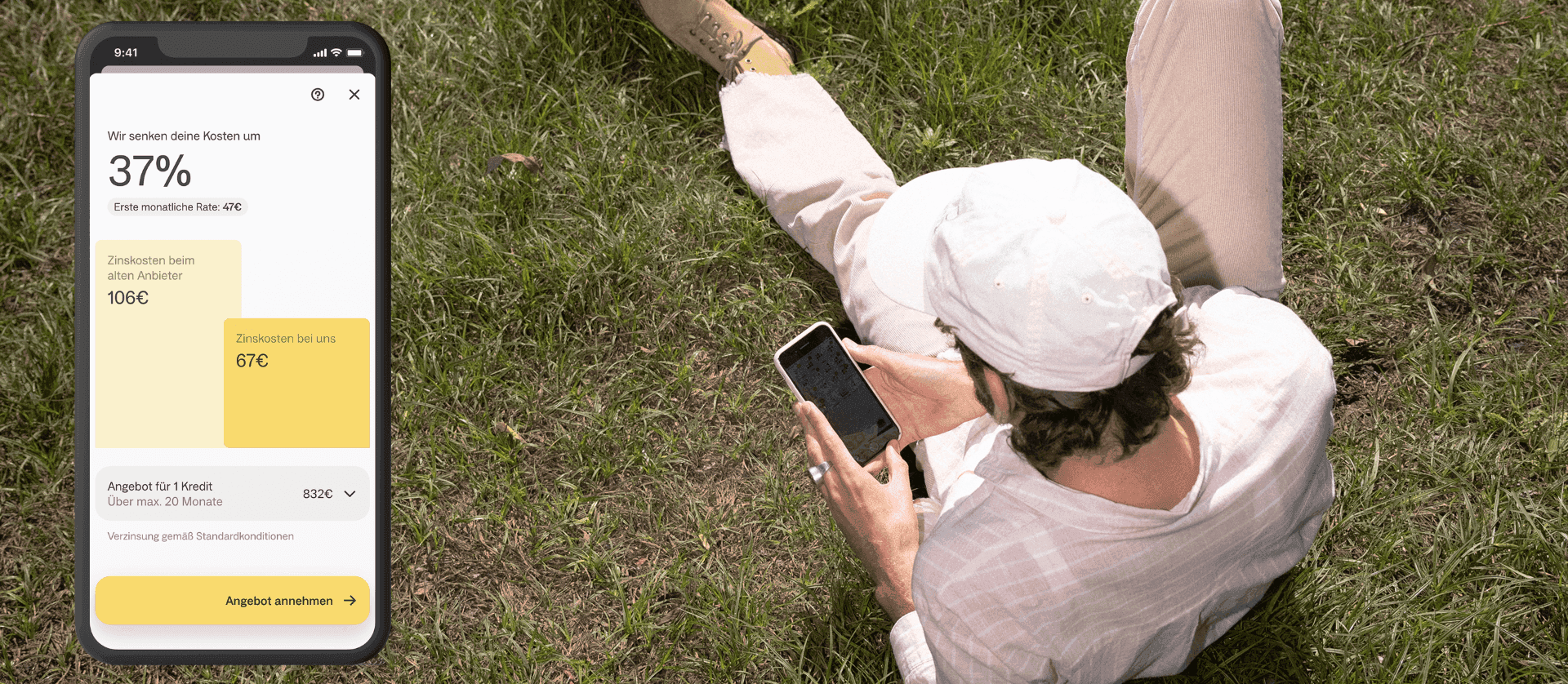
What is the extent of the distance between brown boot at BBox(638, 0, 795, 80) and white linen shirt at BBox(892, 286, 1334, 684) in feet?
5.59

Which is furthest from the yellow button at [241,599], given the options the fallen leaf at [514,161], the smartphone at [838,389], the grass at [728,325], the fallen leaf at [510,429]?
the fallen leaf at [514,161]

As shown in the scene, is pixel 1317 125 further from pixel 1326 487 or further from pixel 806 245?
pixel 806 245

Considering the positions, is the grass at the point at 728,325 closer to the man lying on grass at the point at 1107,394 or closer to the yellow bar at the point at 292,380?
the man lying on grass at the point at 1107,394

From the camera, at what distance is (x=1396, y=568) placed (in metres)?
2.82

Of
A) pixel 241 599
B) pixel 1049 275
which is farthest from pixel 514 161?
pixel 1049 275

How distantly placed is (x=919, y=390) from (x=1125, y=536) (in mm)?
826

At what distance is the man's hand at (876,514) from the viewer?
2438 mm

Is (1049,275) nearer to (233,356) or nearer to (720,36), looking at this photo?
(233,356)

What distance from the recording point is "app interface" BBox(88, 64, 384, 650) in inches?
78.3

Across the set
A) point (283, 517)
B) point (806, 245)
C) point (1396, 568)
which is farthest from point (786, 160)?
point (1396, 568)

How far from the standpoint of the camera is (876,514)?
8.06ft

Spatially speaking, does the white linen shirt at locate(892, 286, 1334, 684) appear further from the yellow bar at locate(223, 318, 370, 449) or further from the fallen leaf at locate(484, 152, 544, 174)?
the fallen leaf at locate(484, 152, 544, 174)

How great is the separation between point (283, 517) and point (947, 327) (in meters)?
1.46

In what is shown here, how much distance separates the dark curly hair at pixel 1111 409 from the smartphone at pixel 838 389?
2.59 feet
